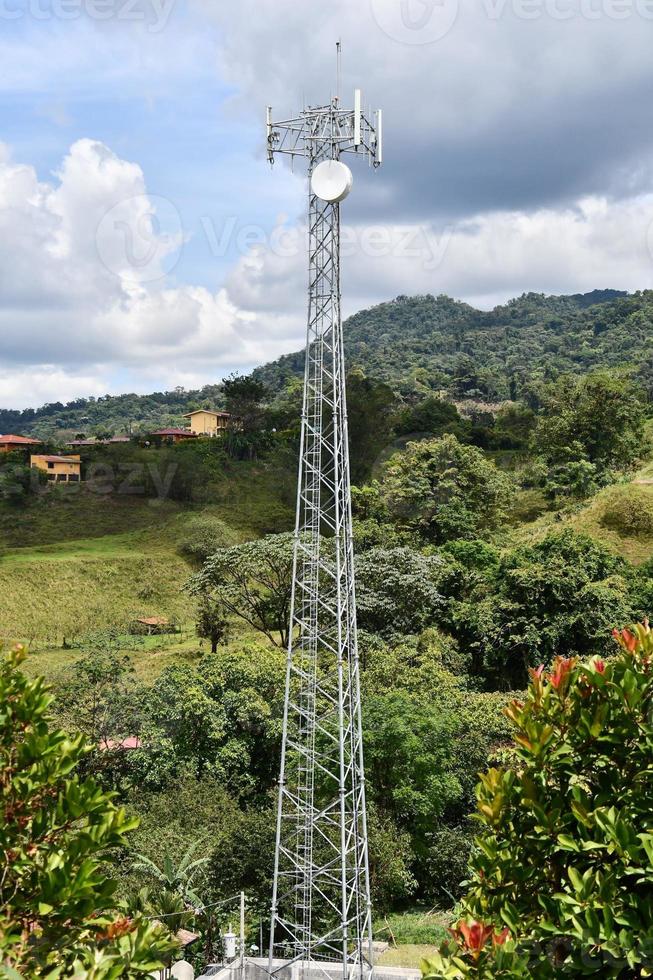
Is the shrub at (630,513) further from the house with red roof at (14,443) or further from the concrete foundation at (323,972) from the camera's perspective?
the house with red roof at (14,443)

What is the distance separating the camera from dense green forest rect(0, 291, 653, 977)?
17.1 ft

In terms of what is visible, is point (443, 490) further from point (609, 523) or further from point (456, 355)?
point (456, 355)

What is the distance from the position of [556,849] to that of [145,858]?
1070cm

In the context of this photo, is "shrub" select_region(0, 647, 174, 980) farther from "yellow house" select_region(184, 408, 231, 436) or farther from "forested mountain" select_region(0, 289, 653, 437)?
"forested mountain" select_region(0, 289, 653, 437)

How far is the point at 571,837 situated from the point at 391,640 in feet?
66.0

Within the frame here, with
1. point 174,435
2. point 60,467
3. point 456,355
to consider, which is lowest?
point 60,467

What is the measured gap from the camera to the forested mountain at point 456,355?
8131cm

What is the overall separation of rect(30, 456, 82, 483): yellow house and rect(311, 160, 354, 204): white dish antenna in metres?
37.3

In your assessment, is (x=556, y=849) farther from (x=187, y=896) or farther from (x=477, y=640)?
(x=477, y=640)

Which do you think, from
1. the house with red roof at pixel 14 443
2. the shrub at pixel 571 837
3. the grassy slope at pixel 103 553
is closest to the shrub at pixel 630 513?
the grassy slope at pixel 103 553

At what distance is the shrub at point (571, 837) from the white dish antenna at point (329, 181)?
752cm

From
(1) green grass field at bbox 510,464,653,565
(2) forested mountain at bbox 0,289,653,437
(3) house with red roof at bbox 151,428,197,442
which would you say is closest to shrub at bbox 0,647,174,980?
(1) green grass field at bbox 510,464,653,565

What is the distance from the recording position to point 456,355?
119438 millimetres

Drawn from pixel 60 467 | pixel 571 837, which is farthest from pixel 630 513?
pixel 571 837
